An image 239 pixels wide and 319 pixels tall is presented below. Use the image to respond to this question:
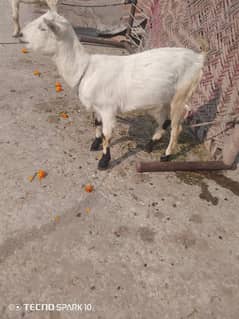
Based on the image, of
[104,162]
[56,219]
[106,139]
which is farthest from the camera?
[104,162]

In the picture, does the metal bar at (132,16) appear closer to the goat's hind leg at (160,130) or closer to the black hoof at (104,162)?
the goat's hind leg at (160,130)

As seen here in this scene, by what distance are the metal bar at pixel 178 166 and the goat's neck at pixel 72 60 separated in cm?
165

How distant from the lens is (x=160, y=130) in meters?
5.01

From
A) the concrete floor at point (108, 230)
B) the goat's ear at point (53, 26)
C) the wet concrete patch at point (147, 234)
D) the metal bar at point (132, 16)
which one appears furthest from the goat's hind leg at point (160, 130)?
the metal bar at point (132, 16)

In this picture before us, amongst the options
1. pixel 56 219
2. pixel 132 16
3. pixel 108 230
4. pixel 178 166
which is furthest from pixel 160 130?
pixel 132 16

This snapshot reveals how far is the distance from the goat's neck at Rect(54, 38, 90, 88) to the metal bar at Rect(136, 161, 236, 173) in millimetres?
1650

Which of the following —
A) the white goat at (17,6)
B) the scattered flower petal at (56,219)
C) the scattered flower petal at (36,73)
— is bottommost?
the scattered flower petal at (56,219)

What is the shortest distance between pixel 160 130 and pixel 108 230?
6.70 feet

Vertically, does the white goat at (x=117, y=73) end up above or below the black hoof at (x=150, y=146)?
above

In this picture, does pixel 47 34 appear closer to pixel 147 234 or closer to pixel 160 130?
pixel 160 130

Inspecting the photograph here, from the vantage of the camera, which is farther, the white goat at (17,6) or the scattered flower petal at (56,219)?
the white goat at (17,6)

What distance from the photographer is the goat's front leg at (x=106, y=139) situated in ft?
13.8

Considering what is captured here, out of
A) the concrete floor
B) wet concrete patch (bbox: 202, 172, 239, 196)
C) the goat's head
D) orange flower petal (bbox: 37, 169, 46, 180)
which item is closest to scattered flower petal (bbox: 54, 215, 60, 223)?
the concrete floor

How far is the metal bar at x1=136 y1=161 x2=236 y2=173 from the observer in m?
4.64
